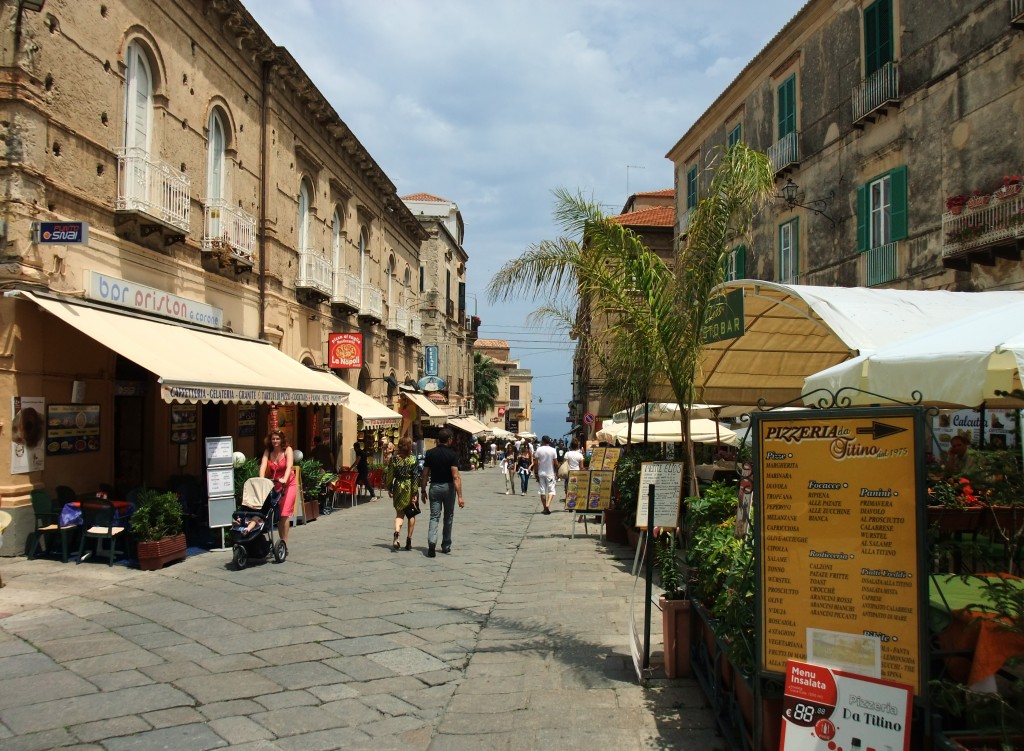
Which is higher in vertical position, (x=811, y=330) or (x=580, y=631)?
(x=811, y=330)

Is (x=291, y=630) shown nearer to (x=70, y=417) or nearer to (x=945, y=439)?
(x=70, y=417)

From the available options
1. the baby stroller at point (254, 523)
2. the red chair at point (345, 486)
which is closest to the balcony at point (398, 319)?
the red chair at point (345, 486)

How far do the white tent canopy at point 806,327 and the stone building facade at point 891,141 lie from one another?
3.37 meters

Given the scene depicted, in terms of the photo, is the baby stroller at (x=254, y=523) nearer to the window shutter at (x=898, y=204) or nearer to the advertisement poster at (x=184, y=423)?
the advertisement poster at (x=184, y=423)

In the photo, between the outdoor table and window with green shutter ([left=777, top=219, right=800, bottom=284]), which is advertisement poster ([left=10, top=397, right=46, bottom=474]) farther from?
window with green shutter ([left=777, top=219, right=800, bottom=284])

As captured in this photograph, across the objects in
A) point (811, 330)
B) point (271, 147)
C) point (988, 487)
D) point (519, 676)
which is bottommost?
point (519, 676)

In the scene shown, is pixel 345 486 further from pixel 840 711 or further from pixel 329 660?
pixel 840 711

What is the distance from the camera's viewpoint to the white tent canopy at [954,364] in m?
4.07

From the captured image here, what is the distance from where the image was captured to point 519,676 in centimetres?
519

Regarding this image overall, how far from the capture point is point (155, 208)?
35.7ft

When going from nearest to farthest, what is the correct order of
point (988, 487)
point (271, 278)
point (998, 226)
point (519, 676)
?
point (519, 676), point (988, 487), point (998, 226), point (271, 278)

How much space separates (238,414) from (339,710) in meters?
10.7

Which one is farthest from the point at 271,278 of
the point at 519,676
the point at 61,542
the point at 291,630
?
the point at 519,676

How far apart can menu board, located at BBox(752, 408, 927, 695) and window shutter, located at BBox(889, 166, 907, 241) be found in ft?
40.9
